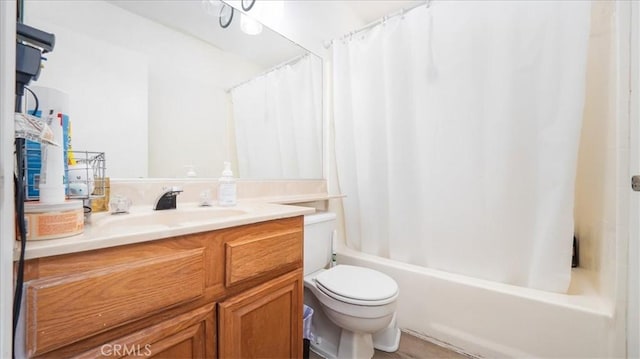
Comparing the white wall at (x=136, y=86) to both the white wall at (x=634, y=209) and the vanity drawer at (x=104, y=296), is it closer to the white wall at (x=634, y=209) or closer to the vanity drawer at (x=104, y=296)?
the vanity drawer at (x=104, y=296)

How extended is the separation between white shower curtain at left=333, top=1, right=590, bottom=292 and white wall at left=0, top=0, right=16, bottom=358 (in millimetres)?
1529

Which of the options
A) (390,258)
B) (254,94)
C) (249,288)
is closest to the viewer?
(249,288)

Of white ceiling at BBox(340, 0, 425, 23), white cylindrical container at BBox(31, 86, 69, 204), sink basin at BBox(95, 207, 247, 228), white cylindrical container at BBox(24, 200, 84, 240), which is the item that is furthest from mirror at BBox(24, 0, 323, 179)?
white ceiling at BBox(340, 0, 425, 23)

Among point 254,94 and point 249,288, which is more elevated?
point 254,94

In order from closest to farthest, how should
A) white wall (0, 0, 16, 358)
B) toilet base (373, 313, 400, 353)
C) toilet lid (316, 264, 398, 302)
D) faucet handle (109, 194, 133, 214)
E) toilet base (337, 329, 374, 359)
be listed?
white wall (0, 0, 16, 358) → faucet handle (109, 194, 133, 214) → toilet lid (316, 264, 398, 302) → toilet base (337, 329, 374, 359) → toilet base (373, 313, 400, 353)

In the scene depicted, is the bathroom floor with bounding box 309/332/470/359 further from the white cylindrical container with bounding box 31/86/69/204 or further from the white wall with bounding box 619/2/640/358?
the white cylindrical container with bounding box 31/86/69/204

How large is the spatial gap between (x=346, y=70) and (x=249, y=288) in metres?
1.56

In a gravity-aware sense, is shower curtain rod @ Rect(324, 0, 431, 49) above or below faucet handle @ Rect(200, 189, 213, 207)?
above

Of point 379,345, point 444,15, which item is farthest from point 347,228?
point 444,15

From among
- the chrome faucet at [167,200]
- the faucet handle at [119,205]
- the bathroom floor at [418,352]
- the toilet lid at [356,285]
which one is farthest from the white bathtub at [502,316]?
the faucet handle at [119,205]

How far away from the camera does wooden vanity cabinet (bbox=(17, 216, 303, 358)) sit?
1.46 ft

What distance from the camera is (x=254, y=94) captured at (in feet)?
4.92

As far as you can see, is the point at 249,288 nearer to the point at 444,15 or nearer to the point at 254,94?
the point at 254,94

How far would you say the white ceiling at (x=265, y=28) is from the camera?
112 centimetres
